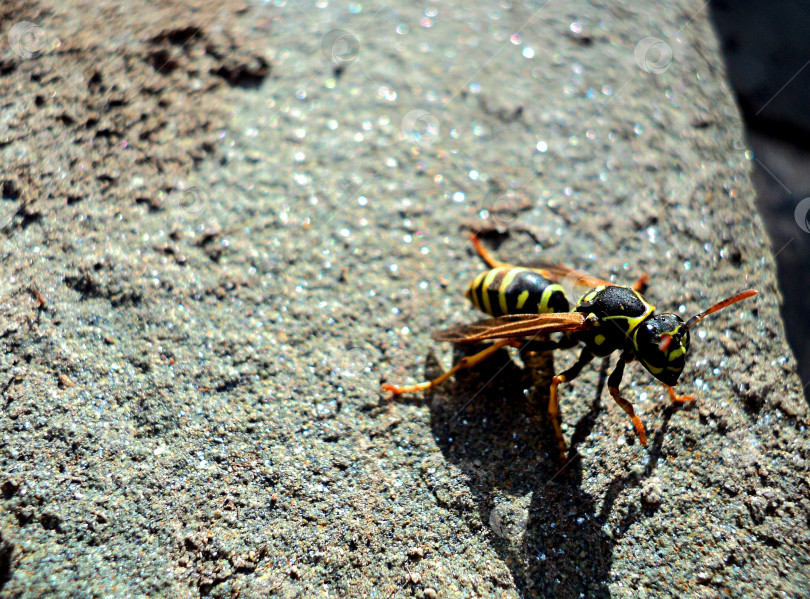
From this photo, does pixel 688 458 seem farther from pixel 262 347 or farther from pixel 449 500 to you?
pixel 262 347

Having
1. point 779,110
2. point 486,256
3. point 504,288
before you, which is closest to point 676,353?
point 504,288

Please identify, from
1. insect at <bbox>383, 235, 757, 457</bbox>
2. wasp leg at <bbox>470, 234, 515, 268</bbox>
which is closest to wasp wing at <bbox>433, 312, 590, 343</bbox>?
insect at <bbox>383, 235, 757, 457</bbox>

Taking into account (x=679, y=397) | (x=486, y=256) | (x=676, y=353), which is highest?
(x=676, y=353)

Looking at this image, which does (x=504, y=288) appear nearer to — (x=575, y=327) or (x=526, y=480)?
(x=575, y=327)

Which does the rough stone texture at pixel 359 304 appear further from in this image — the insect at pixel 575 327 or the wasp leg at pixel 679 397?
the insect at pixel 575 327

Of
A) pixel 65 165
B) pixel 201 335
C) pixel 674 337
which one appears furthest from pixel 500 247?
pixel 65 165

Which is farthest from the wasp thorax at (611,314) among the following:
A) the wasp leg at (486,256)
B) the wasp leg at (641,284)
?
the wasp leg at (486,256)

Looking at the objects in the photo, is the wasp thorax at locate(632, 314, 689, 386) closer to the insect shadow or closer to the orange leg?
the orange leg
